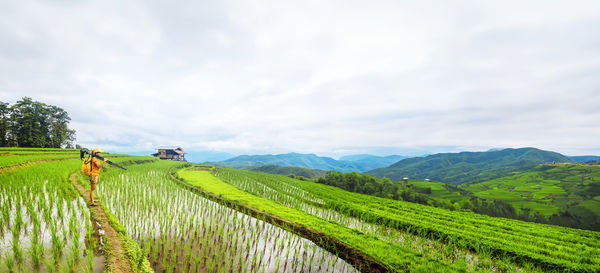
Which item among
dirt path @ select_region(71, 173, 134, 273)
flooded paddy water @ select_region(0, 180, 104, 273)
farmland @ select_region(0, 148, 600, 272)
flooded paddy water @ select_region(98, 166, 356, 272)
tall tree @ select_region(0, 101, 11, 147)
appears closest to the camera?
flooded paddy water @ select_region(0, 180, 104, 273)

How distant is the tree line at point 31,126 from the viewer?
108 ft

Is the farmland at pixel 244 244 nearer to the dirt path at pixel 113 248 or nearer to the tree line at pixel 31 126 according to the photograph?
the dirt path at pixel 113 248

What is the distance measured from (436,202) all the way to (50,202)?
28107 mm

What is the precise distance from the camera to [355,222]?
10938 millimetres

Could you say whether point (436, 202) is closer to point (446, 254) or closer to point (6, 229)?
point (446, 254)

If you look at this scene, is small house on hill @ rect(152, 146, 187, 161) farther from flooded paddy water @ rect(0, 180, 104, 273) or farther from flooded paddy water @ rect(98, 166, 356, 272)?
flooded paddy water @ rect(98, 166, 356, 272)

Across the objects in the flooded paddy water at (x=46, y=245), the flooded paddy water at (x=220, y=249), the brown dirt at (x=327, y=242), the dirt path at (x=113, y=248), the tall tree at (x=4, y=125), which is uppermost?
the tall tree at (x=4, y=125)

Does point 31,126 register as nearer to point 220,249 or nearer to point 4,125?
point 4,125

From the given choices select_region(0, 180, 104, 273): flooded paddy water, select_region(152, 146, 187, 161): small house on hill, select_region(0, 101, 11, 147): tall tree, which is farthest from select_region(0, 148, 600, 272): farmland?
select_region(152, 146, 187, 161): small house on hill

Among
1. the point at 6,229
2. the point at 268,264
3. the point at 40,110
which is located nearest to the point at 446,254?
the point at 268,264

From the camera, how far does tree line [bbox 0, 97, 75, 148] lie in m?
32.9

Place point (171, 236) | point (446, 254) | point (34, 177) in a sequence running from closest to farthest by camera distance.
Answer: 1. point (171, 236)
2. point (446, 254)
3. point (34, 177)

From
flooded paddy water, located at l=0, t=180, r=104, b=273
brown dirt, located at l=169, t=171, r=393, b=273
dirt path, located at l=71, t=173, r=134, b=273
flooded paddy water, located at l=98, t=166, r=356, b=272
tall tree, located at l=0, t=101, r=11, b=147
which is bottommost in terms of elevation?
brown dirt, located at l=169, t=171, r=393, b=273

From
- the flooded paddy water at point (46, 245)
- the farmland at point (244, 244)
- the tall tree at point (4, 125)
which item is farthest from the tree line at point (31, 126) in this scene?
the flooded paddy water at point (46, 245)
